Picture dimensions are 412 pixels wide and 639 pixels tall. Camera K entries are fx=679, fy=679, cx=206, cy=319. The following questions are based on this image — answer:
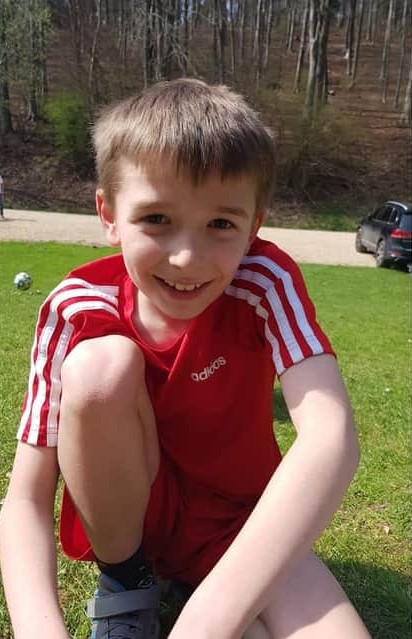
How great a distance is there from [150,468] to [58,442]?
0.90 ft

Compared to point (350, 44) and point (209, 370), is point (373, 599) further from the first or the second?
point (350, 44)

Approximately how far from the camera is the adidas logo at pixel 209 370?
179 centimetres

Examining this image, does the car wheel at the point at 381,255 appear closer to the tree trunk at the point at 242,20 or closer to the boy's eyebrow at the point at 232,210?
the boy's eyebrow at the point at 232,210

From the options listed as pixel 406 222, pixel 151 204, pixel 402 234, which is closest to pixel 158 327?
pixel 151 204

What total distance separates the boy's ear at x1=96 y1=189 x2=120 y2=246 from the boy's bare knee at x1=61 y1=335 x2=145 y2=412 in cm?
29

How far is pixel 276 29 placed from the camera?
180ft

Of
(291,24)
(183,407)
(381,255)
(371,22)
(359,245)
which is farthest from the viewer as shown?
(371,22)

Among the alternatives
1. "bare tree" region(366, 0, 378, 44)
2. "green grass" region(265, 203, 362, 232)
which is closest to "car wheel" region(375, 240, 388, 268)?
"green grass" region(265, 203, 362, 232)

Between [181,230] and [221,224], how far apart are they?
0.11 metres

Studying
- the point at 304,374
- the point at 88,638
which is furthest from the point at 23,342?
the point at 304,374

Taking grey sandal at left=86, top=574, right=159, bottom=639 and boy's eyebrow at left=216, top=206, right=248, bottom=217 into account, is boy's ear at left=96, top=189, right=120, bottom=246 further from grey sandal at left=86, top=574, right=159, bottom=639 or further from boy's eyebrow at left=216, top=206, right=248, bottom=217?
grey sandal at left=86, top=574, right=159, bottom=639

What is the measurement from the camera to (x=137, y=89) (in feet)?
81.9

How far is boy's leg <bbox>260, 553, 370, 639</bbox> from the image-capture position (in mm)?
1560

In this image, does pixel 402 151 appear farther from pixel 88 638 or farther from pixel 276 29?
pixel 88 638
